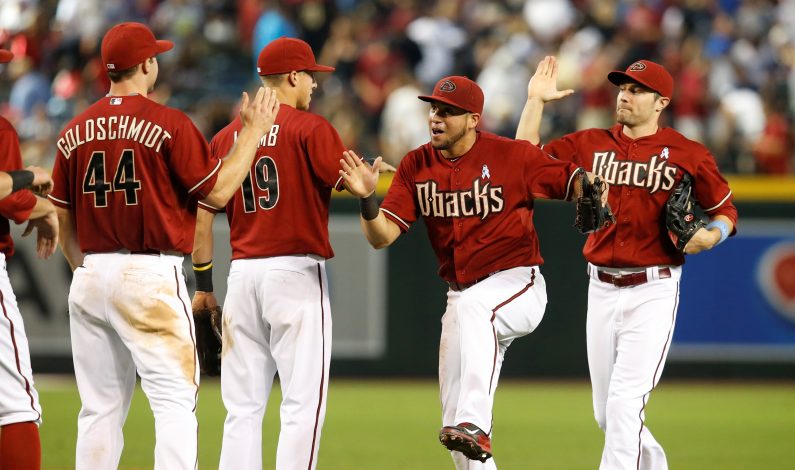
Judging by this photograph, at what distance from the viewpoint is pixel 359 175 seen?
6.33 metres

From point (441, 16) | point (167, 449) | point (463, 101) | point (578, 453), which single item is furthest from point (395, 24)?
point (167, 449)

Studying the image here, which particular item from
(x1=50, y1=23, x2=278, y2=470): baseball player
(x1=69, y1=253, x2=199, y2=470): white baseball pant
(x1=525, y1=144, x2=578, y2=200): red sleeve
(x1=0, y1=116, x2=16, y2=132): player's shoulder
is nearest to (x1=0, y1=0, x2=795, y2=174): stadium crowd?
(x1=525, y1=144, x2=578, y2=200): red sleeve

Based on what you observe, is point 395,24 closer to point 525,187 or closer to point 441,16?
point 441,16

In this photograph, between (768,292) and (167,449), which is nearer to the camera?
(167,449)

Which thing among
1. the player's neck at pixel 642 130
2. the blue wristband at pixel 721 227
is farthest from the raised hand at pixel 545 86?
the blue wristband at pixel 721 227

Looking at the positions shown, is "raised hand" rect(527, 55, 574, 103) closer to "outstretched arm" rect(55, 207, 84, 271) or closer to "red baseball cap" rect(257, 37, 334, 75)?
"red baseball cap" rect(257, 37, 334, 75)

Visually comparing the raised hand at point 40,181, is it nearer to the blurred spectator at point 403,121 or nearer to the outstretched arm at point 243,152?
the outstretched arm at point 243,152

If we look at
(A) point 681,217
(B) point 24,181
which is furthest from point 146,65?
(A) point 681,217

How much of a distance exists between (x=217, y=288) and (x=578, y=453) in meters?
4.59

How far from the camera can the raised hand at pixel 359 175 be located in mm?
6320

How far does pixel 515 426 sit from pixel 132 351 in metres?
4.96

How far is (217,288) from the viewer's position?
12.3 meters

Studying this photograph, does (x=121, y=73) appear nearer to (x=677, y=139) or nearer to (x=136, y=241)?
(x=136, y=241)

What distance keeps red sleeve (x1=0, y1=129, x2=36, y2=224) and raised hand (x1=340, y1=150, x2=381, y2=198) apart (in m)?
1.54
